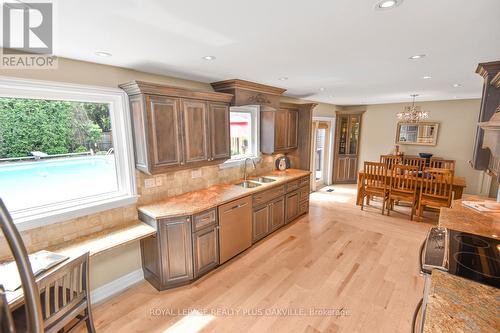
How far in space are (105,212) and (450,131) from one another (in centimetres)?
741

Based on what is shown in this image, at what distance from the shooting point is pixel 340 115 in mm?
6891

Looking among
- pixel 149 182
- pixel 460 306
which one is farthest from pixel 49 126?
pixel 460 306

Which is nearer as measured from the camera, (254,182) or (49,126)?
(49,126)

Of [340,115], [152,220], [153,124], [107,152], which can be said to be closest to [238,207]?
[152,220]

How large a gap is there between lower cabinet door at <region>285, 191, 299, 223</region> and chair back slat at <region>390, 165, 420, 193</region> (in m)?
1.98

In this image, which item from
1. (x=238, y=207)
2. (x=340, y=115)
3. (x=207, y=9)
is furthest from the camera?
(x=340, y=115)

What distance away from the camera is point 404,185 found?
4.57 meters

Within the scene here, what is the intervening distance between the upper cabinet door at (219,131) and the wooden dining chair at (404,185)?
3.39 metres

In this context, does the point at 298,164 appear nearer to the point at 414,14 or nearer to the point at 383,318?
the point at 383,318

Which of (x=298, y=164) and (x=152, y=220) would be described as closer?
(x=152, y=220)

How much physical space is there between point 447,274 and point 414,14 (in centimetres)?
154

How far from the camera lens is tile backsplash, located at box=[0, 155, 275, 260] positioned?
6.66ft

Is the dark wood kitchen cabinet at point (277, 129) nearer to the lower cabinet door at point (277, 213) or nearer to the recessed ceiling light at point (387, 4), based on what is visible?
the lower cabinet door at point (277, 213)

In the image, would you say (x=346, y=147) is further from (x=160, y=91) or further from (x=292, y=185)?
(x=160, y=91)
